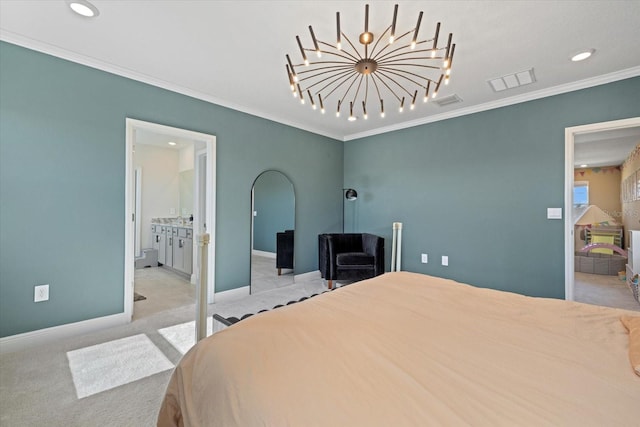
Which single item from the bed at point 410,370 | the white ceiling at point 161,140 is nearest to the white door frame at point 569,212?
the bed at point 410,370

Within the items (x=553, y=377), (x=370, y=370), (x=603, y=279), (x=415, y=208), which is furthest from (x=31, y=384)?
(x=603, y=279)

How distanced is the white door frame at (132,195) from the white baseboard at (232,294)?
0.08 m

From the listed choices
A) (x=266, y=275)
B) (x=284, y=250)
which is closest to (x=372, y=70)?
(x=284, y=250)

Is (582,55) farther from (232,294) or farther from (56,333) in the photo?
(56,333)

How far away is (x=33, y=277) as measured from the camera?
7.82 ft

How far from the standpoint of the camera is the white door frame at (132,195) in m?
2.84

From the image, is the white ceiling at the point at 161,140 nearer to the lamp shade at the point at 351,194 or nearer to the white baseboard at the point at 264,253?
the white baseboard at the point at 264,253

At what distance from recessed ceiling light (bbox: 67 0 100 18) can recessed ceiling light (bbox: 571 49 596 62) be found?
149 inches

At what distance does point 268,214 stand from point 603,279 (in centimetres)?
590

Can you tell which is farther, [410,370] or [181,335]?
[181,335]

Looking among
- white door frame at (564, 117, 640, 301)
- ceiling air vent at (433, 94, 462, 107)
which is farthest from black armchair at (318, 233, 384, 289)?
white door frame at (564, 117, 640, 301)

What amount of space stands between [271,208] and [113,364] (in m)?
2.55

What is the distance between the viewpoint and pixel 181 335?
2.58 metres

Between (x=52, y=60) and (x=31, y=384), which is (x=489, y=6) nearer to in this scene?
(x=52, y=60)
